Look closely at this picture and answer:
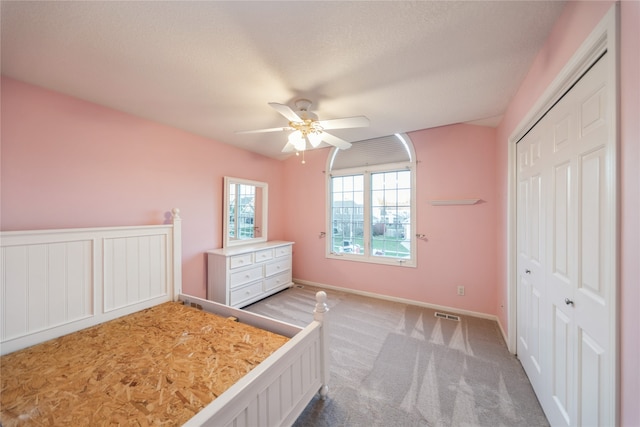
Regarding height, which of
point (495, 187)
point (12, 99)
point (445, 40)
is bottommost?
point (495, 187)

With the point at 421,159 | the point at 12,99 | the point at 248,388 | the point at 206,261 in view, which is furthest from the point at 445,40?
the point at 206,261

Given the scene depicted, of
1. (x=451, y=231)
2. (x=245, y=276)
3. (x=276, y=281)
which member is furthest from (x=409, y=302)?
(x=245, y=276)

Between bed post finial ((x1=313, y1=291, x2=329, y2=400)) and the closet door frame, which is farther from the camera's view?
bed post finial ((x1=313, y1=291, x2=329, y2=400))

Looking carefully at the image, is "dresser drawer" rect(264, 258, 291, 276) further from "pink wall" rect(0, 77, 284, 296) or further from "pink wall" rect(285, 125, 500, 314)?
"pink wall" rect(285, 125, 500, 314)

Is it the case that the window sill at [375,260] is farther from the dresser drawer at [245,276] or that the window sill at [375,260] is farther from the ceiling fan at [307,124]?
the ceiling fan at [307,124]

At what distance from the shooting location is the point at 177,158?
111 inches

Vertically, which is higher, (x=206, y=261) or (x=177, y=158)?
(x=177, y=158)

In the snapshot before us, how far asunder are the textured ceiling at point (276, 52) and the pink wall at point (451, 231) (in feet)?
2.25

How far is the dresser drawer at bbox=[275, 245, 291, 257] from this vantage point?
3.81 metres

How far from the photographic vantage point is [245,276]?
10.6ft

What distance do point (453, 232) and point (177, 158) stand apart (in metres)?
3.71

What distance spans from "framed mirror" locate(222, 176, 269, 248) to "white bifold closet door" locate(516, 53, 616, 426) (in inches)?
136

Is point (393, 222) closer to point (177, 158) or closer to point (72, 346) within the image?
Answer: point (177, 158)

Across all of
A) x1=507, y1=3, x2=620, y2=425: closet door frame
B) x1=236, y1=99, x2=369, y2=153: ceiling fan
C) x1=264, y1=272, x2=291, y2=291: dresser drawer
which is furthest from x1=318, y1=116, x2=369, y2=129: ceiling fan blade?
x1=264, y1=272, x2=291, y2=291: dresser drawer
